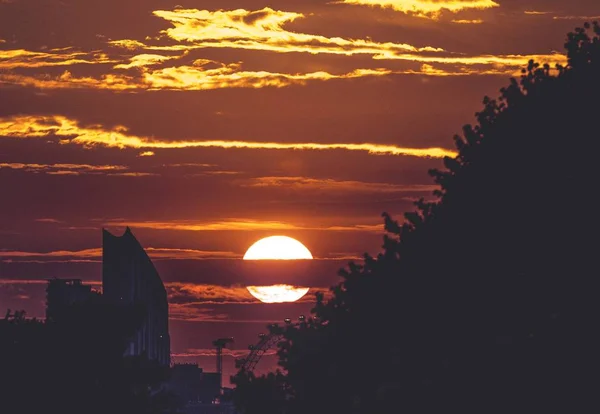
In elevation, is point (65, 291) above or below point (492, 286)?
above

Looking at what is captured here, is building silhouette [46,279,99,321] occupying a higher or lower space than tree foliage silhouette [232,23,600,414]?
higher

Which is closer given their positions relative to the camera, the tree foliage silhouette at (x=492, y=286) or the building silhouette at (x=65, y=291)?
the tree foliage silhouette at (x=492, y=286)

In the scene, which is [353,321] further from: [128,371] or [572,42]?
[128,371]

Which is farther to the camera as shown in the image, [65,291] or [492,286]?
[65,291]

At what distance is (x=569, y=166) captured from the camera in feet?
188

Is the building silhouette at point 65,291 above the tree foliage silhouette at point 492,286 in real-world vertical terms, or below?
above

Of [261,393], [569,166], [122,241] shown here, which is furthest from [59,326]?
[122,241]

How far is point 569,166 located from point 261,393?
36.3 m

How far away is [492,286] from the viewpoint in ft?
181

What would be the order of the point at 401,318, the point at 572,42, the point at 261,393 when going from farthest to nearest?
the point at 261,393
the point at 572,42
the point at 401,318

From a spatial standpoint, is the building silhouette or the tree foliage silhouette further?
the building silhouette

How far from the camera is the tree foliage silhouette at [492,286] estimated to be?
1895 inches

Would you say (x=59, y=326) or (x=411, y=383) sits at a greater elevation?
(x=59, y=326)

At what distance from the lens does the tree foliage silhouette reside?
4812 centimetres
